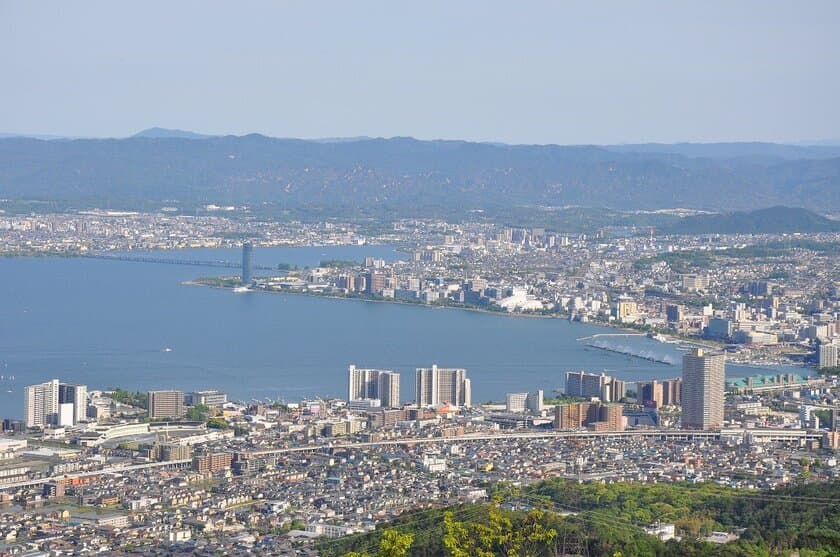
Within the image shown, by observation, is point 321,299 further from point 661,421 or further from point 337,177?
point 337,177

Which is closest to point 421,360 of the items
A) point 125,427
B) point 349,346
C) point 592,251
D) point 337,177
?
point 349,346

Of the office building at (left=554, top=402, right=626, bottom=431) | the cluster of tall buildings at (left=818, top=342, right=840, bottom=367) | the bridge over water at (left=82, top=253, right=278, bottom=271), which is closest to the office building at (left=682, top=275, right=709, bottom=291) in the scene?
the bridge over water at (left=82, top=253, right=278, bottom=271)

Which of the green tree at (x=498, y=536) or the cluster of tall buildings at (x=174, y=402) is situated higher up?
the green tree at (x=498, y=536)

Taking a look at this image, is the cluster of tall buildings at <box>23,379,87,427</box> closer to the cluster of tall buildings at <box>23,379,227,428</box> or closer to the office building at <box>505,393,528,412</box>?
the cluster of tall buildings at <box>23,379,227,428</box>

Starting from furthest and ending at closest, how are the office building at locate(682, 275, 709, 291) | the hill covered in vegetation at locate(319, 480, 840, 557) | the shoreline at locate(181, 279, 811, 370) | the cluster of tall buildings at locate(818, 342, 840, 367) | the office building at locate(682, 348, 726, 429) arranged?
the office building at locate(682, 275, 709, 291)
the shoreline at locate(181, 279, 811, 370)
the cluster of tall buildings at locate(818, 342, 840, 367)
the office building at locate(682, 348, 726, 429)
the hill covered in vegetation at locate(319, 480, 840, 557)

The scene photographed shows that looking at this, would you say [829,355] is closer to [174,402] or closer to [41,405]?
[174,402]

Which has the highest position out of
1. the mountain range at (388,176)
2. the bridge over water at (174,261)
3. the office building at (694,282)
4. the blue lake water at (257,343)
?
the mountain range at (388,176)

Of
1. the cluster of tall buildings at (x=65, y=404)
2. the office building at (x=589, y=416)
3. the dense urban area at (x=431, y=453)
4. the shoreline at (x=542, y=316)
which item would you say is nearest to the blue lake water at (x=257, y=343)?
the shoreline at (x=542, y=316)

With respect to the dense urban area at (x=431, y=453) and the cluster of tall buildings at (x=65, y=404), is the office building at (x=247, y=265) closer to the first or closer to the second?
the dense urban area at (x=431, y=453)
